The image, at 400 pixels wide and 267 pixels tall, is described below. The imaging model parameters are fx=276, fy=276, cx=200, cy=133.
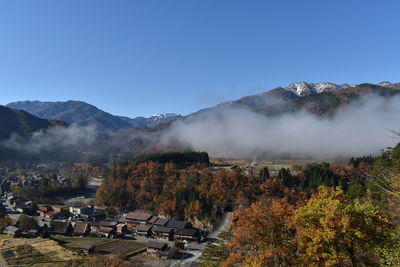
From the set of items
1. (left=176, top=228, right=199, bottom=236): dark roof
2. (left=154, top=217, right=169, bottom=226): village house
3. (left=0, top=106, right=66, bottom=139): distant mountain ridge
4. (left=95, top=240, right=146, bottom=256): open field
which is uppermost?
(left=0, top=106, right=66, bottom=139): distant mountain ridge

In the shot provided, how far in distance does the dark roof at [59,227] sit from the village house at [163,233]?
13411 mm

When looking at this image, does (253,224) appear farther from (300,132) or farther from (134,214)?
(300,132)

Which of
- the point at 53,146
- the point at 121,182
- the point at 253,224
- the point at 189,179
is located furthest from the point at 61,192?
the point at 53,146

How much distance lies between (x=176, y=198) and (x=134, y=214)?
823cm

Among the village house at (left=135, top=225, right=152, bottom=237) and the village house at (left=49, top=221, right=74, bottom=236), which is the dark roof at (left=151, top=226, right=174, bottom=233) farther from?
the village house at (left=49, top=221, right=74, bottom=236)

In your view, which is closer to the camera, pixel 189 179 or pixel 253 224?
pixel 253 224

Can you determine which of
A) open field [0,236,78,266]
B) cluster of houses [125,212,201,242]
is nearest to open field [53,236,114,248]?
open field [0,236,78,266]

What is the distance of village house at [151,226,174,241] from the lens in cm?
4241

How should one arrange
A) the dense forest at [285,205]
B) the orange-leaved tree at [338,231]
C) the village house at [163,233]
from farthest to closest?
1. the village house at [163,233]
2. the dense forest at [285,205]
3. the orange-leaved tree at [338,231]

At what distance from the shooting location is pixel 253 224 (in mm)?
10805

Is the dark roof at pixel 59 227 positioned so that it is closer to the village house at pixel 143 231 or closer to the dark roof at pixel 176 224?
the village house at pixel 143 231

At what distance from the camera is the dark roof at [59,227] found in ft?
140

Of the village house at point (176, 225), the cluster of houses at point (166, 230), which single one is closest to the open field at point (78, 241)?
the cluster of houses at point (166, 230)

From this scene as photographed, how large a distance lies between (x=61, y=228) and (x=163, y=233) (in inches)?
628
